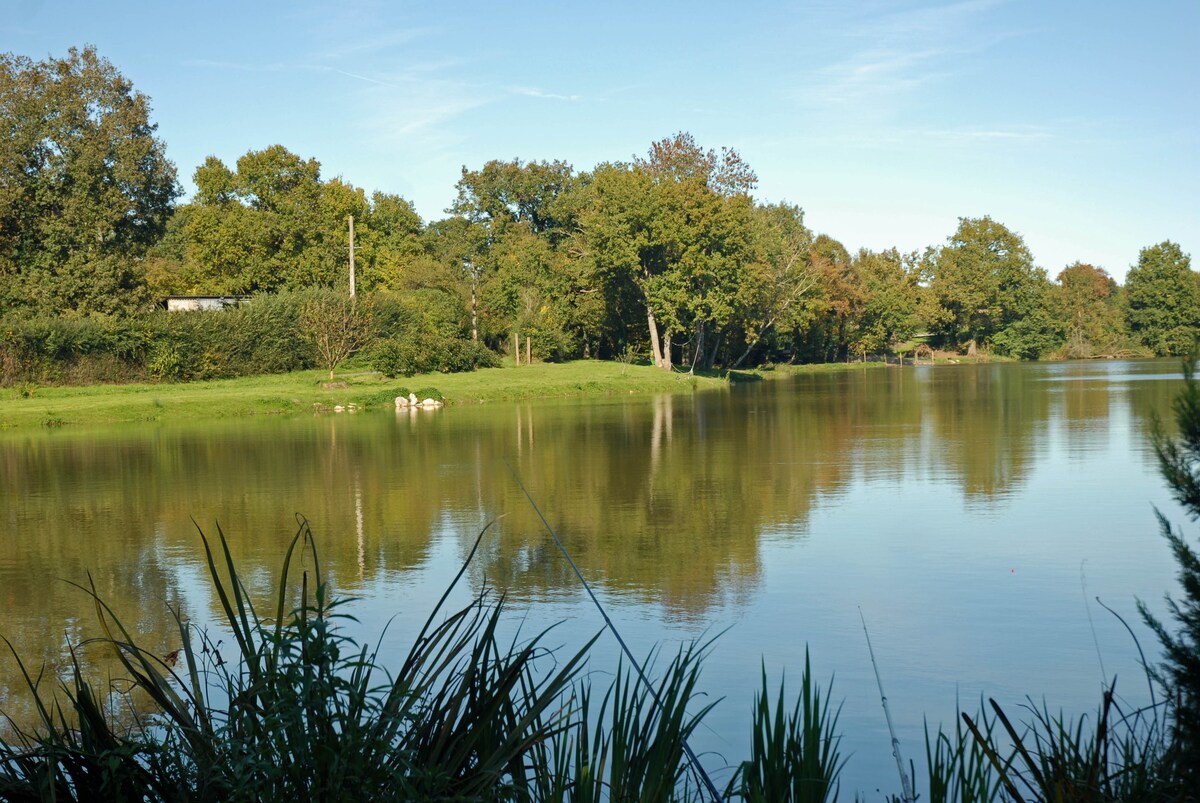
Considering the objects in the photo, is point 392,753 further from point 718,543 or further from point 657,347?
point 657,347

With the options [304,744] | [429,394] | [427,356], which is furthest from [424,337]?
[304,744]

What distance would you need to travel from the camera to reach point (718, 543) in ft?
34.3

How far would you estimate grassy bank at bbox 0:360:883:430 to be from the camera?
30.1m

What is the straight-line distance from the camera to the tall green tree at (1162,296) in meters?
84.8

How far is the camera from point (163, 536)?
11.6 m

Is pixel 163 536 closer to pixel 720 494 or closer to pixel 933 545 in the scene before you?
pixel 720 494

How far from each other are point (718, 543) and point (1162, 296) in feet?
286

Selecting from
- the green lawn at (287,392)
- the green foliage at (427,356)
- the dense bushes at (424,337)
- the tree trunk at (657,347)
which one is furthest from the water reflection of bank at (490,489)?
the tree trunk at (657,347)

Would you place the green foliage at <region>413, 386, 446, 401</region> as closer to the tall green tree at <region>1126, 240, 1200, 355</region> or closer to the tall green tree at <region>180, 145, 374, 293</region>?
the tall green tree at <region>180, 145, 374, 293</region>

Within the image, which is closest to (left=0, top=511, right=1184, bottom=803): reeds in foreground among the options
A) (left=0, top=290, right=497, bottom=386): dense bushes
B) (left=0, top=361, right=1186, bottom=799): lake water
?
(left=0, top=361, right=1186, bottom=799): lake water

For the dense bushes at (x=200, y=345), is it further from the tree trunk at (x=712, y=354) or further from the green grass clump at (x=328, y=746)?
the green grass clump at (x=328, y=746)

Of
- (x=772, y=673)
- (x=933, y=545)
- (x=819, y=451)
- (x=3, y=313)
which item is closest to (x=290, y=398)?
(x=3, y=313)

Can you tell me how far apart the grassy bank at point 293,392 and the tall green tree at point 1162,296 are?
172 feet

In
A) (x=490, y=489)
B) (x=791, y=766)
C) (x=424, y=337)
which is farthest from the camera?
(x=424, y=337)
